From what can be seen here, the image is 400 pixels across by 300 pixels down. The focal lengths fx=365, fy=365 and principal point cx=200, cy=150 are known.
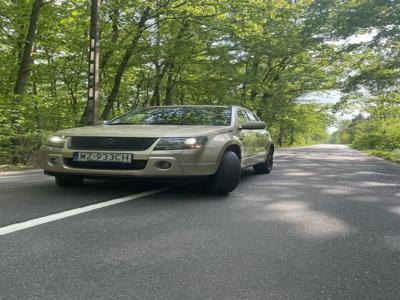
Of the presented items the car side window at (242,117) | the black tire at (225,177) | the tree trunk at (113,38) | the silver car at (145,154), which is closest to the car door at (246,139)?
the car side window at (242,117)

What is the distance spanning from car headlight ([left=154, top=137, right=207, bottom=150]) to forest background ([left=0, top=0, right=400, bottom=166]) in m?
5.41

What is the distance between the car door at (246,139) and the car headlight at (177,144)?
142cm

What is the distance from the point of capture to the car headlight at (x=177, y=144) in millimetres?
4352

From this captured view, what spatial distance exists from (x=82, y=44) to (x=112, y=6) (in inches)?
72.5

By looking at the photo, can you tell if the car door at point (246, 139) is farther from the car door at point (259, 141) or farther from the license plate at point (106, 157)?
the license plate at point (106, 157)

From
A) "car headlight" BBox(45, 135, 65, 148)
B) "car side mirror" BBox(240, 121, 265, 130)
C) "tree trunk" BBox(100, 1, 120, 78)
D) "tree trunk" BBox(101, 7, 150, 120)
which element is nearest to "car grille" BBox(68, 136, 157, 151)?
"car headlight" BBox(45, 135, 65, 148)

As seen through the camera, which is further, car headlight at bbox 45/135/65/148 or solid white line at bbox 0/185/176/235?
car headlight at bbox 45/135/65/148

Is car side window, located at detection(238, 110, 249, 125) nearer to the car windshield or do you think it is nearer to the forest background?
the car windshield

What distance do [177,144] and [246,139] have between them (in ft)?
6.56

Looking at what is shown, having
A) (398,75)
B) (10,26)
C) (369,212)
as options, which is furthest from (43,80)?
(398,75)

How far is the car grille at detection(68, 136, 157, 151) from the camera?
4.36 m

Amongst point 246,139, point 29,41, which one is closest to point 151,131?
point 246,139

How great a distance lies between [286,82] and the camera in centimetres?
2580

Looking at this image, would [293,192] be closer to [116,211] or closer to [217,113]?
[217,113]
